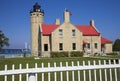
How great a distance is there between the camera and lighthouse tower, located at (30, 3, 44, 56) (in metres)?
43.4

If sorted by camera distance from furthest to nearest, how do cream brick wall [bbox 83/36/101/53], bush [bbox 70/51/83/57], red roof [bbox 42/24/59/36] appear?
cream brick wall [bbox 83/36/101/53] → red roof [bbox 42/24/59/36] → bush [bbox 70/51/83/57]

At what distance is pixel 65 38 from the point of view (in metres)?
38.2

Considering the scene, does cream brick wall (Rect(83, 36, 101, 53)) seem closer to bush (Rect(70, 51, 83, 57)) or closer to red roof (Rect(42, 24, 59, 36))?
bush (Rect(70, 51, 83, 57))

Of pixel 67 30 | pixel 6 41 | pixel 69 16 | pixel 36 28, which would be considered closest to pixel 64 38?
pixel 67 30

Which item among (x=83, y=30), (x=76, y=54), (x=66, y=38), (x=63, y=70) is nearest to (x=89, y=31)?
(x=83, y=30)

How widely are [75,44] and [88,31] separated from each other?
4.41 metres

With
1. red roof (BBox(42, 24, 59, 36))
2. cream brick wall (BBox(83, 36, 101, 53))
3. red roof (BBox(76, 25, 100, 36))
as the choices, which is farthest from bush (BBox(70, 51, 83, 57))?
red roof (BBox(42, 24, 59, 36))

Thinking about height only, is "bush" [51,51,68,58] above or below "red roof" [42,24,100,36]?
below

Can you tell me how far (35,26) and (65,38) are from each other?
814 centimetres

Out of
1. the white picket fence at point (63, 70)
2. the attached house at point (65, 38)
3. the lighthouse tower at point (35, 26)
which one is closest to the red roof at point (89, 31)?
the attached house at point (65, 38)

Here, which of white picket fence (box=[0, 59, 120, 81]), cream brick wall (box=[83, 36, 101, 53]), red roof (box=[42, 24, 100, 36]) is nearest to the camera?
white picket fence (box=[0, 59, 120, 81])

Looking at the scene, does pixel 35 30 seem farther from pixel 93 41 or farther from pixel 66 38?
pixel 93 41

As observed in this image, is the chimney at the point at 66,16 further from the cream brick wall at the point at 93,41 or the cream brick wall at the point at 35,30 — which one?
the cream brick wall at the point at 35,30

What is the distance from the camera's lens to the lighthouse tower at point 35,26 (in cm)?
4338
